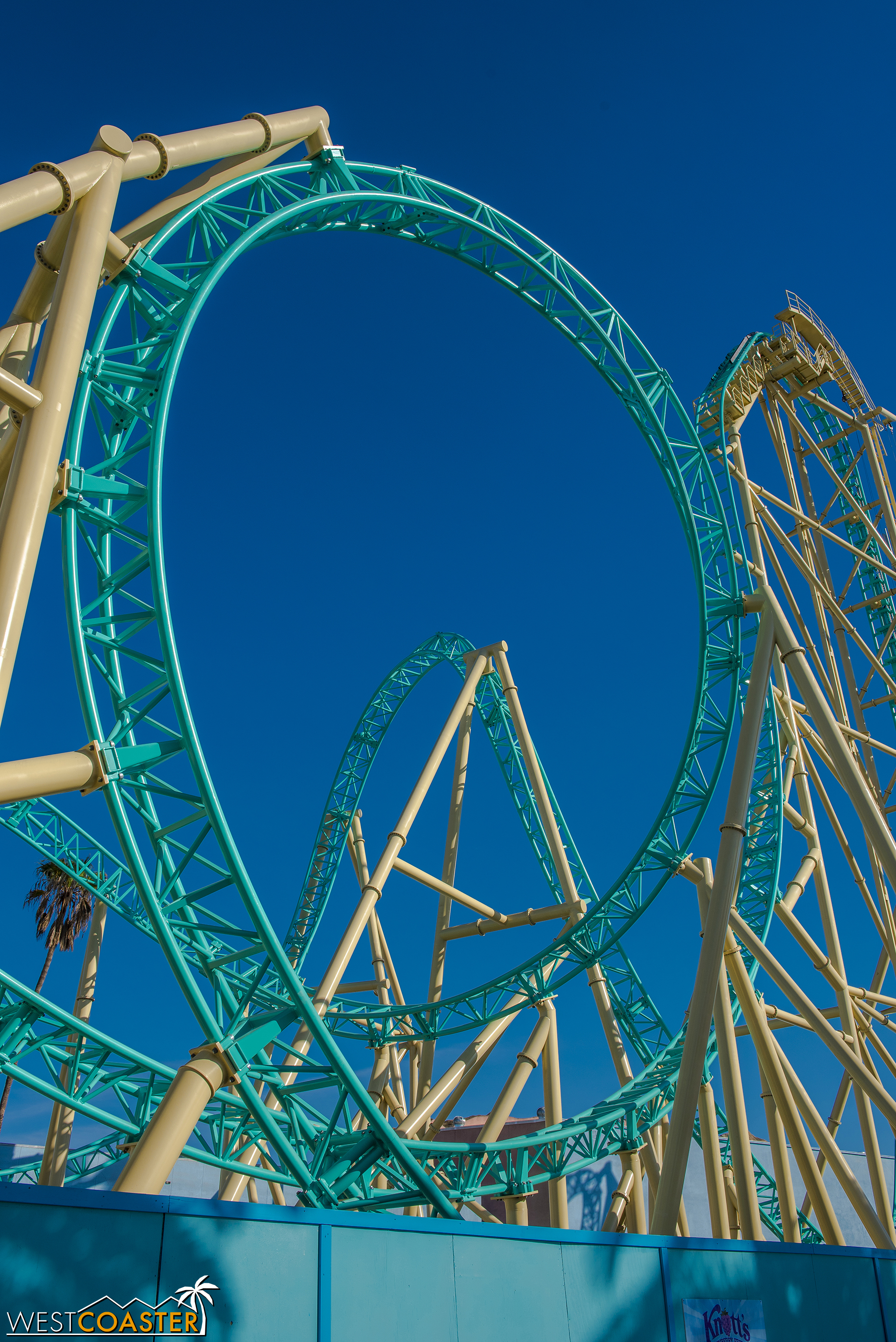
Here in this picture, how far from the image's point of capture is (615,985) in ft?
45.8

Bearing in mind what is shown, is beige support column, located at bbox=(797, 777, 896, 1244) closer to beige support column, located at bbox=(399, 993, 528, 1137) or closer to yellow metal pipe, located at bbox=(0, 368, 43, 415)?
beige support column, located at bbox=(399, 993, 528, 1137)

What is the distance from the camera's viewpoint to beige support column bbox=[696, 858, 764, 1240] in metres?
9.45

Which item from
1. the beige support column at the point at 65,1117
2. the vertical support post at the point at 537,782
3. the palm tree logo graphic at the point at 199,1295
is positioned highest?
the vertical support post at the point at 537,782

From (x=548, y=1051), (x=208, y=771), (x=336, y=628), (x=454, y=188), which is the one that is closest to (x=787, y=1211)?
(x=548, y=1051)

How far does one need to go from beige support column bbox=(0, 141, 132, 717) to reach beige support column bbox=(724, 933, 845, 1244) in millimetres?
7946

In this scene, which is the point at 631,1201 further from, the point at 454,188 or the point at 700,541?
the point at 454,188

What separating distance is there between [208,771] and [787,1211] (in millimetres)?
7984

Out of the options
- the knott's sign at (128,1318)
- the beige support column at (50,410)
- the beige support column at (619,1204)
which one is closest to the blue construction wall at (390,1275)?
the knott's sign at (128,1318)

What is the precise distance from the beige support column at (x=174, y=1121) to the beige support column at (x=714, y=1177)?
17.2ft

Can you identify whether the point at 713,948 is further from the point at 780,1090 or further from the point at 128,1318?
the point at 128,1318

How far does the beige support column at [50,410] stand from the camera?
515 centimetres

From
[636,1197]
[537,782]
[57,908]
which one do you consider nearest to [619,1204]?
[636,1197]

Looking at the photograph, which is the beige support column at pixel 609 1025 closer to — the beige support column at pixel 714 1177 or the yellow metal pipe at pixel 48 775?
the beige support column at pixel 714 1177

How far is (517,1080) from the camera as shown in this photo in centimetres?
1217
